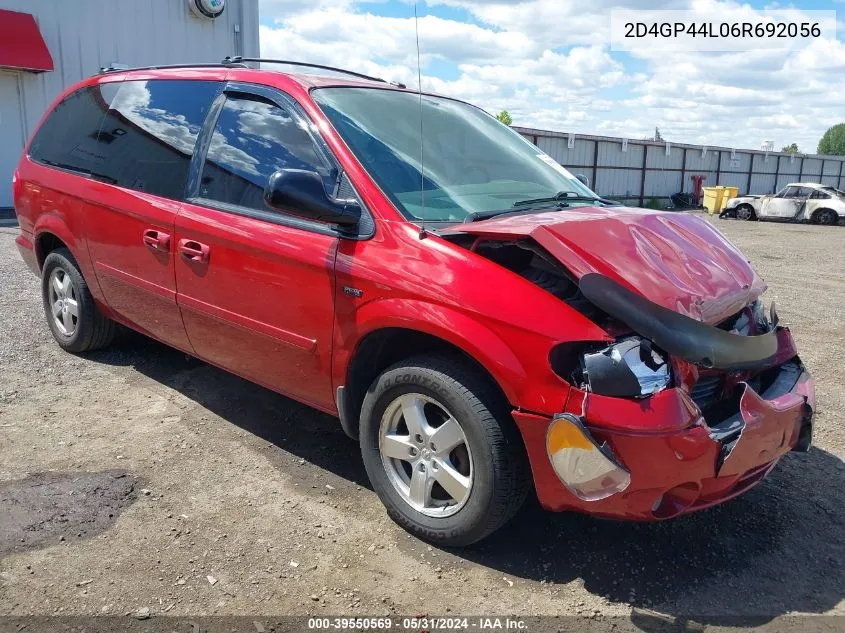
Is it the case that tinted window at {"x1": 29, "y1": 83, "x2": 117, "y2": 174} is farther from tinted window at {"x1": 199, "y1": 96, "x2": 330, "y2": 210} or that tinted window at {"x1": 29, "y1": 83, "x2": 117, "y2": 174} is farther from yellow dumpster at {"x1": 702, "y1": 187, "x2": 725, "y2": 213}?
yellow dumpster at {"x1": 702, "y1": 187, "x2": 725, "y2": 213}

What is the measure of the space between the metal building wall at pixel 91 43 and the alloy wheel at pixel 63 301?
13149 millimetres

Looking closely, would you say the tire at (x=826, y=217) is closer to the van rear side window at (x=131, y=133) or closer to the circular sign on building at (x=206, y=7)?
the circular sign on building at (x=206, y=7)

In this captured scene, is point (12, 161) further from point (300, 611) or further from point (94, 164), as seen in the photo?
point (300, 611)

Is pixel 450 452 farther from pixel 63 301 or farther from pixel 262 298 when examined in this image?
pixel 63 301

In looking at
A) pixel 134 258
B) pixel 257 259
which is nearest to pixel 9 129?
pixel 134 258

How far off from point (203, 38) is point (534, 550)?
1938 cm

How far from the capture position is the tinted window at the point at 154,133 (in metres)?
3.94

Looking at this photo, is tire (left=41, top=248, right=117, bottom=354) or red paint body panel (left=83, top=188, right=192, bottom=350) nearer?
red paint body panel (left=83, top=188, right=192, bottom=350)

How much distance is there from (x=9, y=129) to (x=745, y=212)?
22.6 metres

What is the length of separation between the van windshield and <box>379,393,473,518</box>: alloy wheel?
0.83 metres

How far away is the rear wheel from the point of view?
82.3 feet

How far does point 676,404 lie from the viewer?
98.0 inches

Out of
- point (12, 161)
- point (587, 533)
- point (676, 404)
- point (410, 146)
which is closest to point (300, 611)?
point (587, 533)

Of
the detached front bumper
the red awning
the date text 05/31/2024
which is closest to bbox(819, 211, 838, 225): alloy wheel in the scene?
the red awning
